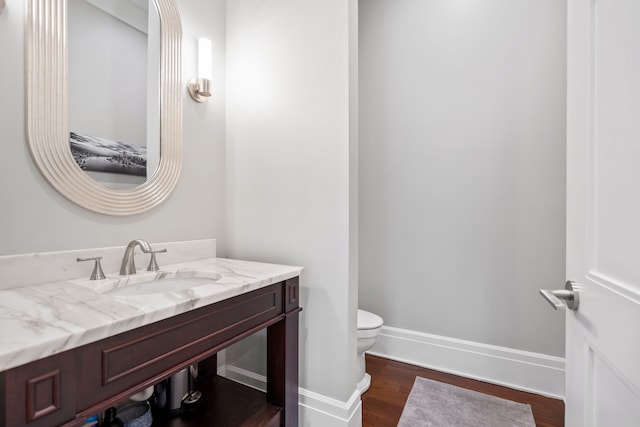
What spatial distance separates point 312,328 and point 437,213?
120 cm

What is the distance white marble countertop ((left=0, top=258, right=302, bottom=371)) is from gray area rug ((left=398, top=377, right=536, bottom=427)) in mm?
Result: 1142

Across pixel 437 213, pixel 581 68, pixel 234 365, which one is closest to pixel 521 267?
pixel 437 213

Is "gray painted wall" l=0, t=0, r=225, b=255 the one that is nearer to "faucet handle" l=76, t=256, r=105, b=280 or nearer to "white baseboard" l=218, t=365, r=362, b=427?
"faucet handle" l=76, t=256, r=105, b=280

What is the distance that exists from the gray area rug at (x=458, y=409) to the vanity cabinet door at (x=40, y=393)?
1468 mm

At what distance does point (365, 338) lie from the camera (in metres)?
1.75

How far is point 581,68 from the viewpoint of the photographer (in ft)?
2.44

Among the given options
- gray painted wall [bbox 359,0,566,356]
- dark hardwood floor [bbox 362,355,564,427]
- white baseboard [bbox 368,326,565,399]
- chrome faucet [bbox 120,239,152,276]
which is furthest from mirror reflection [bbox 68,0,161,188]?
white baseboard [bbox 368,326,565,399]

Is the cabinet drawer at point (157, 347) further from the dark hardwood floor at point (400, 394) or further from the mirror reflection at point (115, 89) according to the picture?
the dark hardwood floor at point (400, 394)

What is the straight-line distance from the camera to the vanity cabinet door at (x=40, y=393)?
0.54 m

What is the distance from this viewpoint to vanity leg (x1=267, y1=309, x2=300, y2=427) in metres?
1.25

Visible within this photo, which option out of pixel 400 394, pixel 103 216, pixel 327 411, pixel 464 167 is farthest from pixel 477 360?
pixel 103 216

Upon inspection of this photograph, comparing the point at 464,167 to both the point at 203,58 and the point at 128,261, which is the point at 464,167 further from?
the point at 128,261

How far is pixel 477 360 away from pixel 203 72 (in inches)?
92.9

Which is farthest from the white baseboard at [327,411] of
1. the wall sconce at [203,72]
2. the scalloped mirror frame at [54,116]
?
the wall sconce at [203,72]
